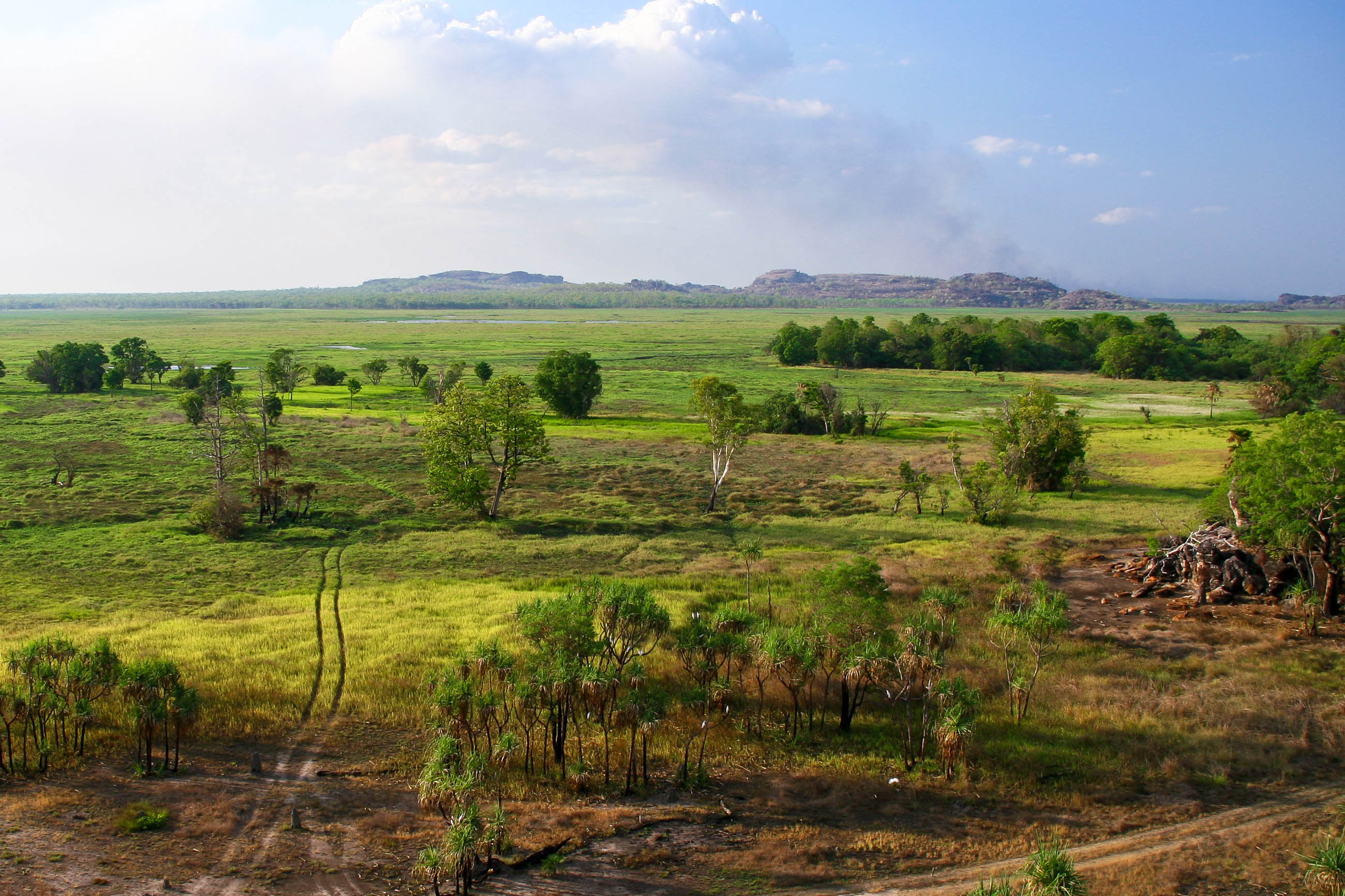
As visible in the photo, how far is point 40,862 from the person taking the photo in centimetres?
1573

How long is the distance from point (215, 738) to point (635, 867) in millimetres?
11479

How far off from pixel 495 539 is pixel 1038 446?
114 feet

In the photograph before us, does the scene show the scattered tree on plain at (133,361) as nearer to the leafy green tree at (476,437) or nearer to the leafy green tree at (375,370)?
the leafy green tree at (375,370)

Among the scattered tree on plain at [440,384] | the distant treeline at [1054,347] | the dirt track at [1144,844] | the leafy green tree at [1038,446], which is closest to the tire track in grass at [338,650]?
the dirt track at [1144,844]

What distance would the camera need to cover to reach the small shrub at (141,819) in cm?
1706

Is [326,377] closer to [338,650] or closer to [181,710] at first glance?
[338,650]

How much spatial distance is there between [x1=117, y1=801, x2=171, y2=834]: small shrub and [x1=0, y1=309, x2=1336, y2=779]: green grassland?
12.6ft

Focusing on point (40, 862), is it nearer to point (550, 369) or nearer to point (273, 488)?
point (273, 488)

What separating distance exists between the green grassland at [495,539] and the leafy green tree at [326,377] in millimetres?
20297

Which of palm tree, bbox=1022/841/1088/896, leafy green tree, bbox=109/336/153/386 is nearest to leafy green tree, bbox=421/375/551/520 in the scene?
palm tree, bbox=1022/841/1088/896

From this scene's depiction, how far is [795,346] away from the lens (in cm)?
14312

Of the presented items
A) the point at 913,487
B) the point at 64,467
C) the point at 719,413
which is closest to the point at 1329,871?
the point at 913,487

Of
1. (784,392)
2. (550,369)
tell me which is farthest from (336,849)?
(784,392)

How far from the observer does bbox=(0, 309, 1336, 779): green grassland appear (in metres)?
24.1
